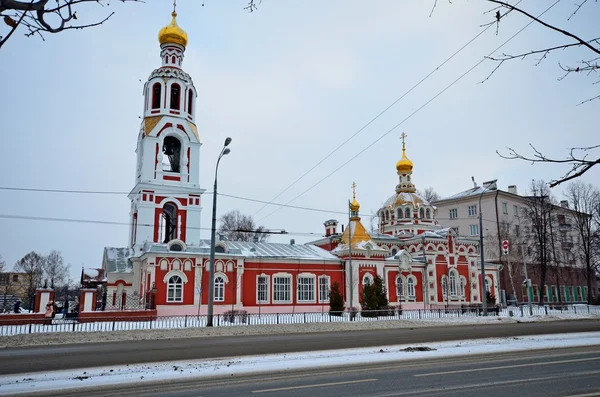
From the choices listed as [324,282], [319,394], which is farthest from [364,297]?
[319,394]

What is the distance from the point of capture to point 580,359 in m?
11.2

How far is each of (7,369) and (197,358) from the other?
4387 mm

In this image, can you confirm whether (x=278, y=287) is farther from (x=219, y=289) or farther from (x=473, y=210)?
(x=473, y=210)

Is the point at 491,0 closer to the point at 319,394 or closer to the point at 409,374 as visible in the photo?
the point at 319,394

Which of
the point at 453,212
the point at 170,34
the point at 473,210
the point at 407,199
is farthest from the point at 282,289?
the point at 453,212

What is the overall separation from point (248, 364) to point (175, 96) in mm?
29969

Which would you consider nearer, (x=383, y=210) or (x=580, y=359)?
(x=580, y=359)

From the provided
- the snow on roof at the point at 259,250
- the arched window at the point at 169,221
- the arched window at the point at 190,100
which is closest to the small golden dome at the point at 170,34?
the arched window at the point at 190,100

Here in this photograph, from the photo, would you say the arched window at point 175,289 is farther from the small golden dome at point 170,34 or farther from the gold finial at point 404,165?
the gold finial at point 404,165

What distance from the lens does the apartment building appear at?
53.0 meters

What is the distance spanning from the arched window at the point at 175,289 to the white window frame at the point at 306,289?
9752 millimetres

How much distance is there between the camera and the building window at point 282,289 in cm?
3709

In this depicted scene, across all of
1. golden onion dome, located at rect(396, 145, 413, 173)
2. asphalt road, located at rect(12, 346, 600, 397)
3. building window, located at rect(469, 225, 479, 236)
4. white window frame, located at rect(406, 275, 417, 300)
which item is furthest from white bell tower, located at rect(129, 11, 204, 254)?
building window, located at rect(469, 225, 479, 236)

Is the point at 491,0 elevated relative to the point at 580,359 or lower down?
elevated
